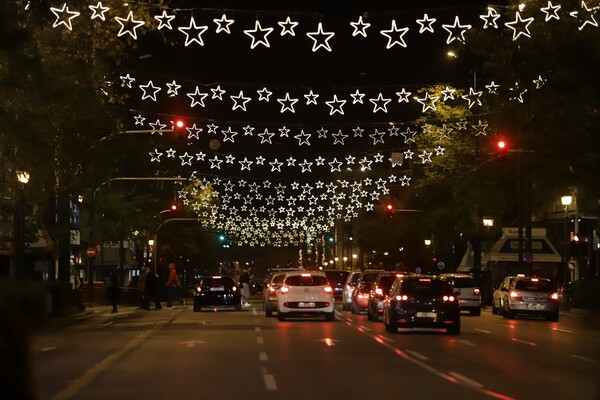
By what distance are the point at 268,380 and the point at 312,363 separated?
3.51 m

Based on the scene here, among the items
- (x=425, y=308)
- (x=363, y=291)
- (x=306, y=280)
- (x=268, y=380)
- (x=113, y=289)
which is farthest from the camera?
(x=113, y=289)

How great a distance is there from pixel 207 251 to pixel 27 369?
100979 millimetres

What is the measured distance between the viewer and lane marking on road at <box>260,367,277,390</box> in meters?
15.3

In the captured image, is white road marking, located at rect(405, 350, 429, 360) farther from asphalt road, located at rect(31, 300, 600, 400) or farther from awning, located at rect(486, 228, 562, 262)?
awning, located at rect(486, 228, 562, 262)

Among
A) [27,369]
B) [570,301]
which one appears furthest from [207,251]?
[27,369]

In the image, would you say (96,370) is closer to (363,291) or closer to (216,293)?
(363,291)

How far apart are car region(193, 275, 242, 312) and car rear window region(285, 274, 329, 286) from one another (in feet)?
36.9

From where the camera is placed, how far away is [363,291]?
44469 mm

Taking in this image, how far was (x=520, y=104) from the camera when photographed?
128 feet

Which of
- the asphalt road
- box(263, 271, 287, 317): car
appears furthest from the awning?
the asphalt road

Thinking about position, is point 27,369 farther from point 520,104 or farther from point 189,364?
point 520,104

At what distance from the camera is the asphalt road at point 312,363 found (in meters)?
14.8

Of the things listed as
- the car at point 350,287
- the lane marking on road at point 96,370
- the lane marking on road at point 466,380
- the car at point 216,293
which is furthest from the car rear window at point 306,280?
the lane marking on road at point 466,380

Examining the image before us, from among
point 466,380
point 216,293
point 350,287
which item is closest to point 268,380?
point 466,380
